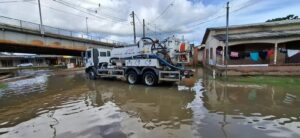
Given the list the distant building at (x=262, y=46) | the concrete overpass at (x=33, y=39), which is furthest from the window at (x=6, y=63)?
the distant building at (x=262, y=46)

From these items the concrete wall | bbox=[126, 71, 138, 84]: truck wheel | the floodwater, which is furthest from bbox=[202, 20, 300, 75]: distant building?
the concrete wall

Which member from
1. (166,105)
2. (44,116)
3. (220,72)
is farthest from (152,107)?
(220,72)

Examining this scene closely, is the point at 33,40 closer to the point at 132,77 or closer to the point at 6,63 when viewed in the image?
the point at 132,77

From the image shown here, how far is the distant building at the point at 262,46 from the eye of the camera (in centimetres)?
1734

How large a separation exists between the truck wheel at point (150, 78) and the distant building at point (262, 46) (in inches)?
326

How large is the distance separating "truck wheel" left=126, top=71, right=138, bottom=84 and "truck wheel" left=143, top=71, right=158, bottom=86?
833 mm

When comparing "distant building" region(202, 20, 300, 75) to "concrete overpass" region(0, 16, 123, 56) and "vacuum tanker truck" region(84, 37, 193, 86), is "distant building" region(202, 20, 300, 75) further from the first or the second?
"concrete overpass" region(0, 16, 123, 56)

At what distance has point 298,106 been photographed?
7.66m

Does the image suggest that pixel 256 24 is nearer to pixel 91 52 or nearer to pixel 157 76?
pixel 157 76

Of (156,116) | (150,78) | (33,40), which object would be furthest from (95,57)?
(156,116)

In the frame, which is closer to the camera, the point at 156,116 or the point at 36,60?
the point at 156,116

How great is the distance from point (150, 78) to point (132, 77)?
5.38 ft

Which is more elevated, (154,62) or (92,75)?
(154,62)

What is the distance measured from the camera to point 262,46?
803 inches
